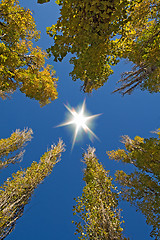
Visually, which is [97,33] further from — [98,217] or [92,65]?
[98,217]

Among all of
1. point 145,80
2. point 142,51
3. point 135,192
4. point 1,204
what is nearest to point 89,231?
point 135,192

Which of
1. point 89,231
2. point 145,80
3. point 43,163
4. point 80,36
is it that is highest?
point 145,80

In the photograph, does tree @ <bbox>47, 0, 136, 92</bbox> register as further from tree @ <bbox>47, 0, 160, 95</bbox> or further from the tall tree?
the tall tree

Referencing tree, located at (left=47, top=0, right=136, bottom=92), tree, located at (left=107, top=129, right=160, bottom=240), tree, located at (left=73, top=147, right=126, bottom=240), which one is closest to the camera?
tree, located at (left=47, top=0, right=136, bottom=92)

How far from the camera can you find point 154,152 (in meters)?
6.09

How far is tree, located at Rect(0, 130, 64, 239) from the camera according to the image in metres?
7.23

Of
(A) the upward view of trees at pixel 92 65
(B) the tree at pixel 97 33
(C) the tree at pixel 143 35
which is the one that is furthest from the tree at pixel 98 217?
(C) the tree at pixel 143 35

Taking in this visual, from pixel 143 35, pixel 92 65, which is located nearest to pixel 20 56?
pixel 92 65

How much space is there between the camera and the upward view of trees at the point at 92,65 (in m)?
2.18

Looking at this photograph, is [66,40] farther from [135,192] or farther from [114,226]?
[135,192]

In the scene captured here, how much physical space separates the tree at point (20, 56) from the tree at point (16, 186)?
23.7 ft

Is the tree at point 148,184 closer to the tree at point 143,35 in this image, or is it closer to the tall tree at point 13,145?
the tree at point 143,35

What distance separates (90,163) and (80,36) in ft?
30.7

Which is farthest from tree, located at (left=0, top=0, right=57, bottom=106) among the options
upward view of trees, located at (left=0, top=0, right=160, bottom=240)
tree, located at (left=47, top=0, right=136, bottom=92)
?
tree, located at (left=47, top=0, right=136, bottom=92)
